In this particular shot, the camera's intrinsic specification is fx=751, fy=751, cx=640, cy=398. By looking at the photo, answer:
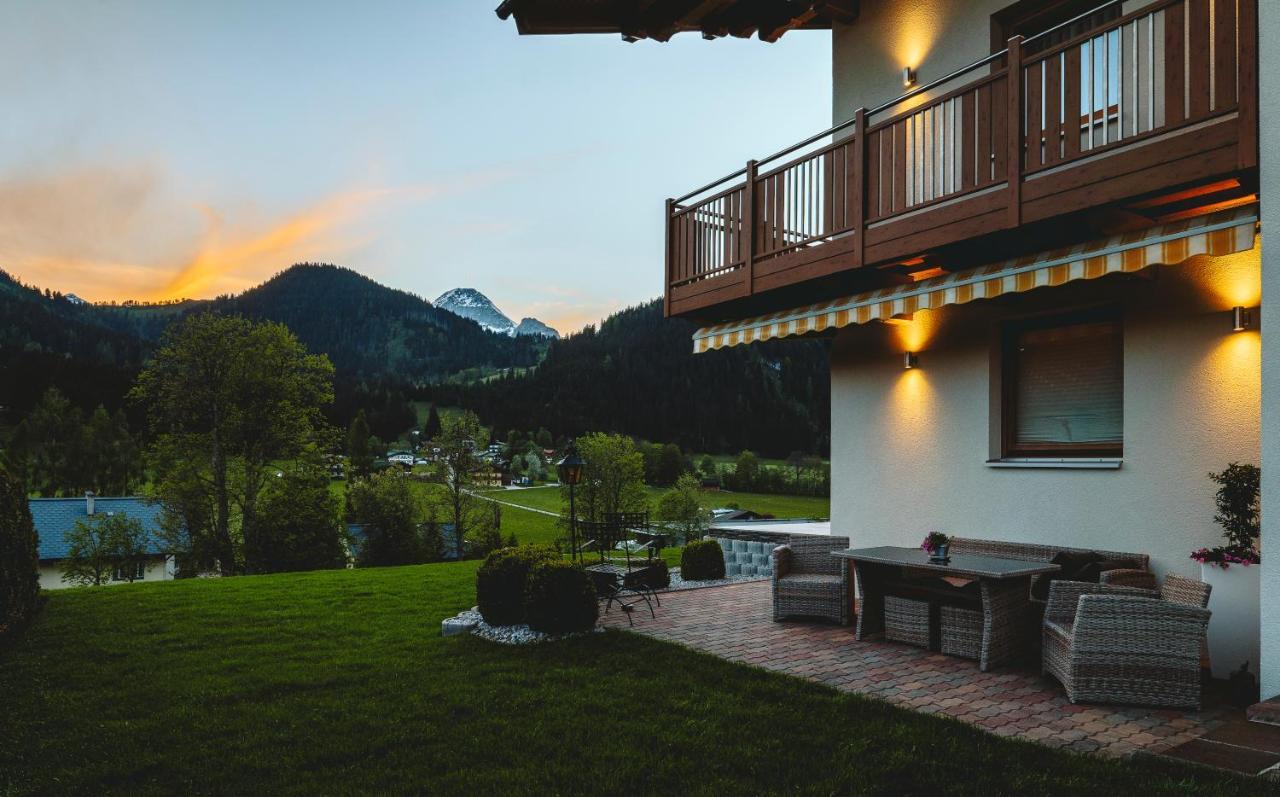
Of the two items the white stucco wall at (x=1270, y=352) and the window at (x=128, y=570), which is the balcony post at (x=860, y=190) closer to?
the white stucco wall at (x=1270, y=352)

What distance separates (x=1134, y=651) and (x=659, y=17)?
371 inches

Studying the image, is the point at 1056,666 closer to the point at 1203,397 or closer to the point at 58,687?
the point at 1203,397

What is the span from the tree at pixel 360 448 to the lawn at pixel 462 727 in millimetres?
42428

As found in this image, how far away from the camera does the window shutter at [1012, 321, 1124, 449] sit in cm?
709

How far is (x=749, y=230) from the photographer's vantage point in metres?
8.77

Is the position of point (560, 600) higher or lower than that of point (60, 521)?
higher

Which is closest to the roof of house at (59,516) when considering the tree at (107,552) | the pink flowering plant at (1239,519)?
the tree at (107,552)

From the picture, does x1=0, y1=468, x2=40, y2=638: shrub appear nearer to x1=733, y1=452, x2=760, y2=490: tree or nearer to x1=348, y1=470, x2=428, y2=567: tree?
x1=348, y1=470, x2=428, y2=567: tree

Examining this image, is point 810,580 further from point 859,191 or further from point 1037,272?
point 859,191

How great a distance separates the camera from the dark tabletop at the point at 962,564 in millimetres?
5969

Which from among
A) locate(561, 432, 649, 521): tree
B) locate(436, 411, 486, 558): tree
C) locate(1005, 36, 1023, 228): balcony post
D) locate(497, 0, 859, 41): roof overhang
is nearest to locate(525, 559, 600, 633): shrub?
locate(1005, 36, 1023, 228): balcony post

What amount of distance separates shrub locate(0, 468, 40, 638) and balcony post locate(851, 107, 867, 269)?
9137 mm

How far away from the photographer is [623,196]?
99.8 feet

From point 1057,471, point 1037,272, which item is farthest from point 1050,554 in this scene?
point 1037,272
